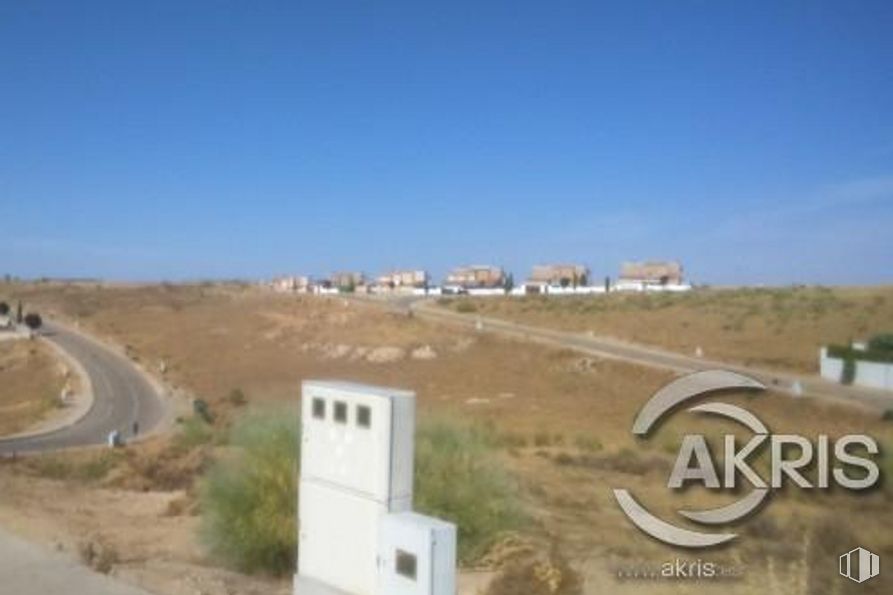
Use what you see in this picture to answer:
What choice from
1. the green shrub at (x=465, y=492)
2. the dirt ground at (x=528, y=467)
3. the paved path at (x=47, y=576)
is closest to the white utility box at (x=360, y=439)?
the paved path at (x=47, y=576)

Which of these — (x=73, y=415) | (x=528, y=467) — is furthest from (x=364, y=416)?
(x=73, y=415)

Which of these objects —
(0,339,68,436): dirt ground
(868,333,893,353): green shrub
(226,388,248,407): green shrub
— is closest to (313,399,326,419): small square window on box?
(0,339,68,436): dirt ground

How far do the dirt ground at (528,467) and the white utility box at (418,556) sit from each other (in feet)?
12.1

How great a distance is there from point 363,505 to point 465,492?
5139 mm

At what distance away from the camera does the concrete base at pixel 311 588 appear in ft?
27.3

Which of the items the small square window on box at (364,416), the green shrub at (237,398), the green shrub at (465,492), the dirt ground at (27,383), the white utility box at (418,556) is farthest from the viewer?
the dirt ground at (27,383)

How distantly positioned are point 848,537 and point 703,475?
4.65 m

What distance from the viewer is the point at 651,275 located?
600ft

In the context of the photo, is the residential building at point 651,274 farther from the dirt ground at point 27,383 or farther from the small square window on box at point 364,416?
the small square window on box at point 364,416

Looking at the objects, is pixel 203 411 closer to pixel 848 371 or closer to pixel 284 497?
pixel 848 371

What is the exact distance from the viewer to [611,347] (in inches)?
2304

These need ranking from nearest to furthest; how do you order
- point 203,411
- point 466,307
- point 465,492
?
point 465,492 < point 203,411 < point 466,307

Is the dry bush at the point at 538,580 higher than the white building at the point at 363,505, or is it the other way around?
the white building at the point at 363,505

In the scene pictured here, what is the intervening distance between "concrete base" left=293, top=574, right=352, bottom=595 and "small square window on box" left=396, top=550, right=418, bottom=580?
3.52 ft
